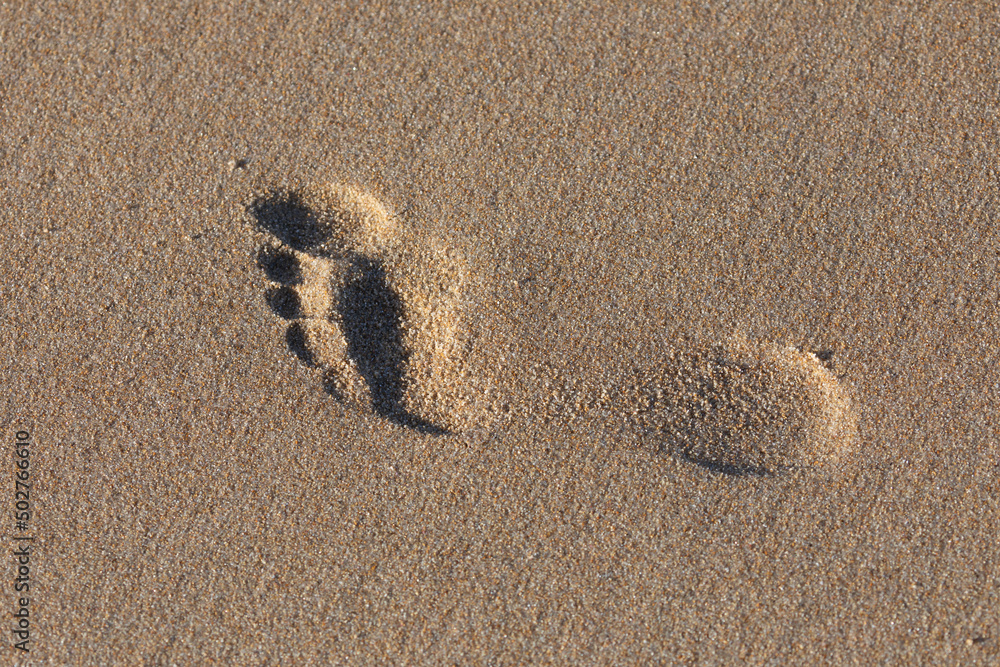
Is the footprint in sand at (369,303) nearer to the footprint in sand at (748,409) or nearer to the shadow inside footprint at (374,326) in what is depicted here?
the shadow inside footprint at (374,326)

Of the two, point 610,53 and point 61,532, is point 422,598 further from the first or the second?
point 610,53

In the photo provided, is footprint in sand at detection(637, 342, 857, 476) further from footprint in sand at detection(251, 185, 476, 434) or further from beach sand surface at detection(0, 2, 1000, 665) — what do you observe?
footprint in sand at detection(251, 185, 476, 434)

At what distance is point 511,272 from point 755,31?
1.02 m

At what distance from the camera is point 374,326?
1.83m

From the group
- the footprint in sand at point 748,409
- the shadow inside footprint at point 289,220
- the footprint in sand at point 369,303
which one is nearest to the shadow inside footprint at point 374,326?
the footprint in sand at point 369,303

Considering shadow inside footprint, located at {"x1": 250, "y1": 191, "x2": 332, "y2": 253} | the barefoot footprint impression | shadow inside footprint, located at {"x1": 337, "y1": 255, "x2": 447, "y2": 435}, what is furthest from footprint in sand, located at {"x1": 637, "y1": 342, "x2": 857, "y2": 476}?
shadow inside footprint, located at {"x1": 250, "y1": 191, "x2": 332, "y2": 253}

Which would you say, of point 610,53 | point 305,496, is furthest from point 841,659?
point 610,53

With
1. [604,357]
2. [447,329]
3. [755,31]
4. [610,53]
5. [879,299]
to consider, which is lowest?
[447,329]

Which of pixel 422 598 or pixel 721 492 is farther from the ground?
pixel 721 492

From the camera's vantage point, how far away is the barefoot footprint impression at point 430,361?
1825 millimetres

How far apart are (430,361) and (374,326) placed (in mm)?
188

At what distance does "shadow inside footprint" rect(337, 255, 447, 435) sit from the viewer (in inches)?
71.8

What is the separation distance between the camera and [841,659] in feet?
6.12

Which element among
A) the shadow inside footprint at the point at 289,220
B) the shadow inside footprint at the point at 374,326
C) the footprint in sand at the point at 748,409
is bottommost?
the shadow inside footprint at the point at 374,326
